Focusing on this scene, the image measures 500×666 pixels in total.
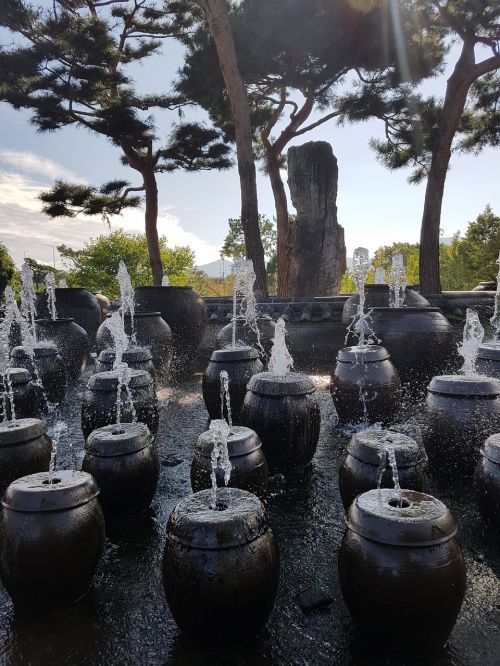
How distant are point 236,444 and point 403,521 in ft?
4.04

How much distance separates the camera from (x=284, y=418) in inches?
150

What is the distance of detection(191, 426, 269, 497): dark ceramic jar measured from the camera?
2990 millimetres

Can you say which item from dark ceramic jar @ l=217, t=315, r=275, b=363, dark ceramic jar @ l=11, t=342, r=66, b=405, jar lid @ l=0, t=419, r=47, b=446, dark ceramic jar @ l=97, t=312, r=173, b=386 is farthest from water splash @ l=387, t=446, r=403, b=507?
dark ceramic jar @ l=97, t=312, r=173, b=386

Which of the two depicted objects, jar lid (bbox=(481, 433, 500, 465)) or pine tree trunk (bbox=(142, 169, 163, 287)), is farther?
pine tree trunk (bbox=(142, 169, 163, 287))

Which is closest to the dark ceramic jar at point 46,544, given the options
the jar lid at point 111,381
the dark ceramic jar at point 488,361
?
the jar lid at point 111,381

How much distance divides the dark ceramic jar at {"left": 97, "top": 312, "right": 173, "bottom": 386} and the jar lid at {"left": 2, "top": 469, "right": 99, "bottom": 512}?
4.33 meters

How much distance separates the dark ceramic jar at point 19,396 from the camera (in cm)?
469

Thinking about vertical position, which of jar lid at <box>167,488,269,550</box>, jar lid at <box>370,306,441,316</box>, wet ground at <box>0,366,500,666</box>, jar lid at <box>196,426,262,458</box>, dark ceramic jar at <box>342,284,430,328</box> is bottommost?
wet ground at <box>0,366,500,666</box>

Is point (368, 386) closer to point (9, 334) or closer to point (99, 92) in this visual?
point (9, 334)

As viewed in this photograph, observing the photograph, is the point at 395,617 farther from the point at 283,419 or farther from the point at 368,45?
the point at 368,45

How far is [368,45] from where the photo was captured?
11938mm

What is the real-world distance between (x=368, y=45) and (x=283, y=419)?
36.8 feet

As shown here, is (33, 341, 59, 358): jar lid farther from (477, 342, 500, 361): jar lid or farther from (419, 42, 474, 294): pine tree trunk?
(419, 42, 474, 294): pine tree trunk

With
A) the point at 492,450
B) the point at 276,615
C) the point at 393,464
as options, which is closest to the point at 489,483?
the point at 492,450
